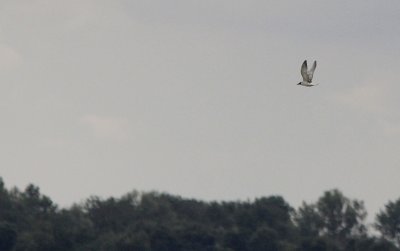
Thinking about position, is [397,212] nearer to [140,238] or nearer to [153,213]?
[153,213]

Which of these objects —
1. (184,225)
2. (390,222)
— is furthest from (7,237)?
(390,222)

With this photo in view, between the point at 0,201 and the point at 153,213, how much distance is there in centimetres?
1177

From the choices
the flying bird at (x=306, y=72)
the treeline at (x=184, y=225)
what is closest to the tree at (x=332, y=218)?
the treeline at (x=184, y=225)

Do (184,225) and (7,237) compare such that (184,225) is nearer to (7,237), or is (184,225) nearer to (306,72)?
(7,237)

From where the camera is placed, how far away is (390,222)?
126062mm

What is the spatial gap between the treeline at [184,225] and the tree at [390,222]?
3.4 inches

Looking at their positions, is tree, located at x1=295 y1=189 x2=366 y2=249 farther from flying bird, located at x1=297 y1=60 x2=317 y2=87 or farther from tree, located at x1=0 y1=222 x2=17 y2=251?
flying bird, located at x1=297 y1=60 x2=317 y2=87

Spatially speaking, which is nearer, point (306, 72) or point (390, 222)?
point (306, 72)

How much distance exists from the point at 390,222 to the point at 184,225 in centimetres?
2894

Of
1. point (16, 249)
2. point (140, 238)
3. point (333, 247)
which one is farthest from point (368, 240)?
point (16, 249)

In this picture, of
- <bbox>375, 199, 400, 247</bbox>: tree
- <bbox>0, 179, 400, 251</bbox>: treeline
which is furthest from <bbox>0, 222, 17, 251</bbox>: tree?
<bbox>375, 199, 400, 247</bbox>: tree

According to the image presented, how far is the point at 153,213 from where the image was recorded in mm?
115250

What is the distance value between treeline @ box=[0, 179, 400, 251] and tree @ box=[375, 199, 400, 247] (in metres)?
0.09

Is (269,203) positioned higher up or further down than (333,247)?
higher up
